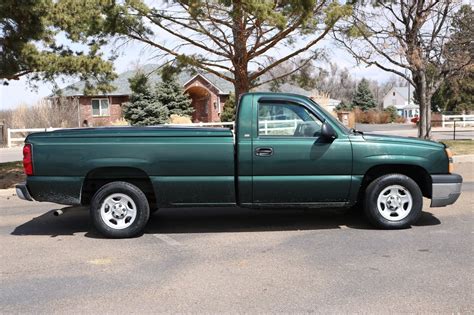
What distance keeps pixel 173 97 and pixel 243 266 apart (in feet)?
103

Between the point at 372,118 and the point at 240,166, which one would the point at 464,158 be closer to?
the point at 240,166

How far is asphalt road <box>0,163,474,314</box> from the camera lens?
13.9ft

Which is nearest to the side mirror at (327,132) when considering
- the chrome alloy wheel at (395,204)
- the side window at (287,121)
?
the side window at (287,121)

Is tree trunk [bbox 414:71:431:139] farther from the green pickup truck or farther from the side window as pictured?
the side window

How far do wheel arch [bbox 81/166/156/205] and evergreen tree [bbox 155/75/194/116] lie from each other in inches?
1141

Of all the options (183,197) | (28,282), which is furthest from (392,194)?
(28,282)

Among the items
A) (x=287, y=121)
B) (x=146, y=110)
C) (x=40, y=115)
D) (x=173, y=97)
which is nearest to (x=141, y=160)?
(x=287, y=121)

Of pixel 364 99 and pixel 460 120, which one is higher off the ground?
pixel 364 99

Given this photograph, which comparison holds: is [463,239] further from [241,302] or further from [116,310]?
[116,310]

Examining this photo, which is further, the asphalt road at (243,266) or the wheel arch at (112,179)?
the wheel arch at (112,179)

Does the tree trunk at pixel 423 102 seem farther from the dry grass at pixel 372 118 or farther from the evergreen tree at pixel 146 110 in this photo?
the dry grass at pixel 372 118

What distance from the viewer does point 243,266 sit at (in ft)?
17.0

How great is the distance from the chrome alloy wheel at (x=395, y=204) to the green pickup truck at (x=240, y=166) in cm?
1

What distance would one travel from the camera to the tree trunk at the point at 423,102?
1826cm
